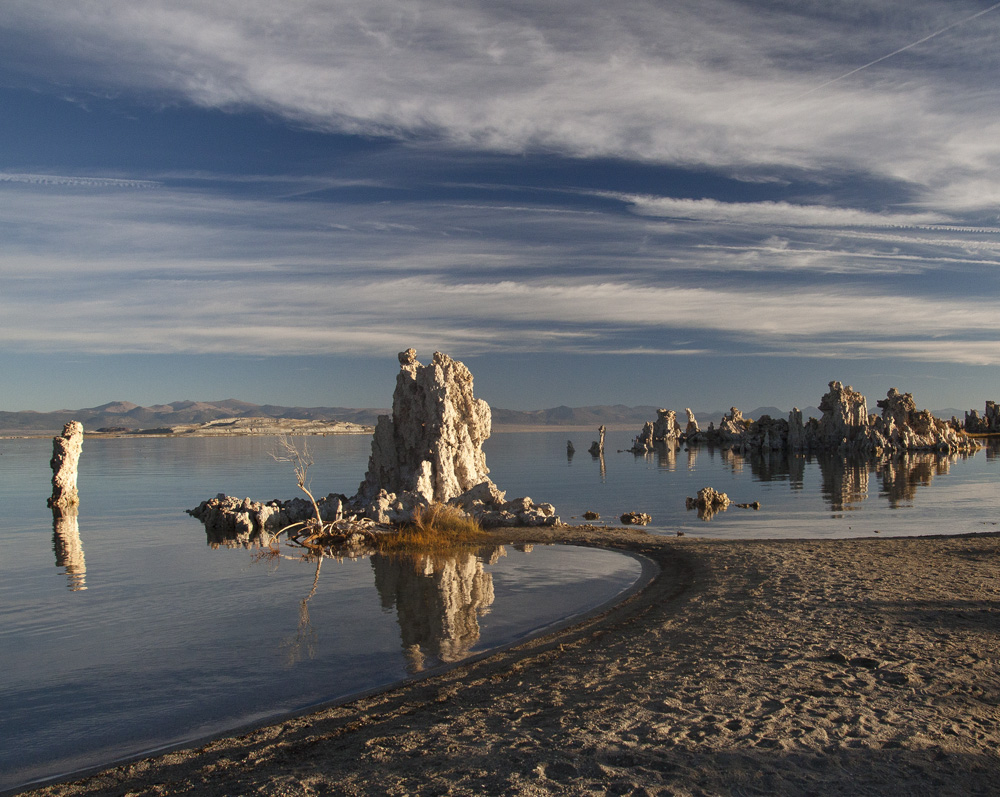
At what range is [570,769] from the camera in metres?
5.13

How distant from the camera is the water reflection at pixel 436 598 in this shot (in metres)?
9.28

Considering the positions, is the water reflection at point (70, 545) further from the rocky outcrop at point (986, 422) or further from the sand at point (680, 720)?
the rocky outcrop at point (986, 422)

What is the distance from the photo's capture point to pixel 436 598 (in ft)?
40.5

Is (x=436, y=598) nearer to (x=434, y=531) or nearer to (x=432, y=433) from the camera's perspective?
(x=434, y=531)

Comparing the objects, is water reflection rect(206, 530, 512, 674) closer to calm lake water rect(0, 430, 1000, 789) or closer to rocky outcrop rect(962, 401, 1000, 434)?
calm lake water rect(0, 430, 1000, 789)

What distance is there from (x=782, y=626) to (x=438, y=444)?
48.8ft

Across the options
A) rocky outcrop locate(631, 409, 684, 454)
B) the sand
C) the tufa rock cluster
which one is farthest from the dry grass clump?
rocky outcrop locate(631, 409, 684, 454)

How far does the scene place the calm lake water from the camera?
7.38 m

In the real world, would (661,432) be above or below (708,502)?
above

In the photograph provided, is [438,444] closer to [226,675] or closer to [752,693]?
[226,675]

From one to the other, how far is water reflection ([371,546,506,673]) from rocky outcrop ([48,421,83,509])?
19458 millimetres

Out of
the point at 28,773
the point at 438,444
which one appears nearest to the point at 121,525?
the point at 438,444

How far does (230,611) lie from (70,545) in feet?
36.5

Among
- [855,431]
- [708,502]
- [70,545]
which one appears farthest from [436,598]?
[855,431]
